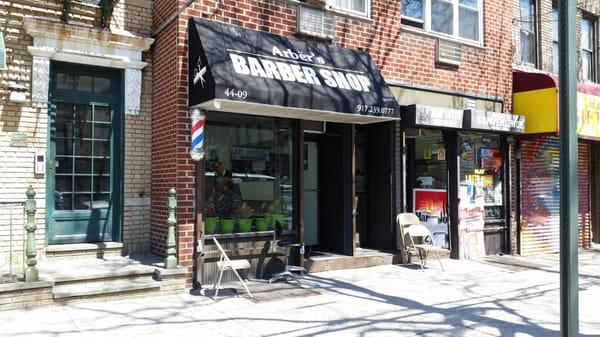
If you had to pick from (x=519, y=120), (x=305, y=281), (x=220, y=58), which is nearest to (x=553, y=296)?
(x=305, y=281)

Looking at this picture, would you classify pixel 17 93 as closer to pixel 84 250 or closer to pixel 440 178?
pixel 84 250

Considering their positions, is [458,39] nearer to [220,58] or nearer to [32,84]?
[220,58]

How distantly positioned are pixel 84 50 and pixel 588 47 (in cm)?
1272

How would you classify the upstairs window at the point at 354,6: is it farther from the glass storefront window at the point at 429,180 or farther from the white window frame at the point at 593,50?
the white window frame at the point at 593,50

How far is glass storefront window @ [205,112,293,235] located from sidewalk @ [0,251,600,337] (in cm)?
121

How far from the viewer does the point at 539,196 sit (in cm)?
1127

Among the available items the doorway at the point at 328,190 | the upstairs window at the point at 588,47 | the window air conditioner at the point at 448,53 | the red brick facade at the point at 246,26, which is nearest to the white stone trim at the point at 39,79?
the red brick facade at the point at 246,26

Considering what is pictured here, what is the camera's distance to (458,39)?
10.1 meters

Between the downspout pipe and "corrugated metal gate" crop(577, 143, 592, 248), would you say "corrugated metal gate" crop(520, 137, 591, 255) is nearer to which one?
"corrugated metal gate" crop(577, 143, 592, 248)

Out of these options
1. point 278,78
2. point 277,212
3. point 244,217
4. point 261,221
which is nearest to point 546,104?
point 277,212

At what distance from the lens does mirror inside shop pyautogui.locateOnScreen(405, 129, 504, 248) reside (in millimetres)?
9867

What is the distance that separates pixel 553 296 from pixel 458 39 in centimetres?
524

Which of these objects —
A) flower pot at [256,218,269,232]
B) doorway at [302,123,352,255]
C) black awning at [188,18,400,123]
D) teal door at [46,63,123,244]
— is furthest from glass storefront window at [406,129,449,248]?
teal door at [46,63,123,244]

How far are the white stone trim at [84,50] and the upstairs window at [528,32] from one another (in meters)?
8.69
